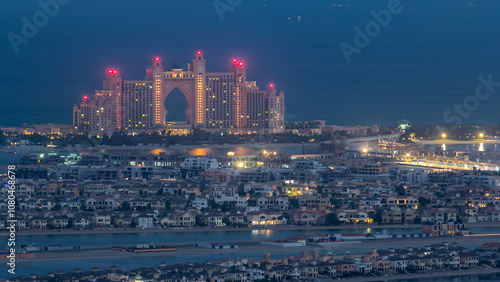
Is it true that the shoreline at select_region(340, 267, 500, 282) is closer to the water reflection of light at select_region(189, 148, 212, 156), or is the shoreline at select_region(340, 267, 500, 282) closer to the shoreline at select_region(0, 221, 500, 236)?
the shoreline at select_region(0, 221, 500, 236)

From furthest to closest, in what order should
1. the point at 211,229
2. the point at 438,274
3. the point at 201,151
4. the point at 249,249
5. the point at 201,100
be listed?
the point at 201,100
the point at 201,151
the point at 211,229
the point at 249,249
the point at 438,274

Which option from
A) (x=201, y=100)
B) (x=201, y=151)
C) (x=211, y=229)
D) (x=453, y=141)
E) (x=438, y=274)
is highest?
(x=201, y=100)

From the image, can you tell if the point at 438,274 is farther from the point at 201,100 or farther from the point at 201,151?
the point at 201,100


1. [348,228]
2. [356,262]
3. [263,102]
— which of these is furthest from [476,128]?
[356,262]

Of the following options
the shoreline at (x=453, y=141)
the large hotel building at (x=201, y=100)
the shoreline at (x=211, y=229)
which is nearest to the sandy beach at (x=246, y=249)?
the shoreline at (x=211, y=229)

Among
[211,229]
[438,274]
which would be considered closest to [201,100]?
[211,229]

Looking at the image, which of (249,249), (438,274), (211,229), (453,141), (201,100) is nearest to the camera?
(438,274)

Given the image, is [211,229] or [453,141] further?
[453,141]

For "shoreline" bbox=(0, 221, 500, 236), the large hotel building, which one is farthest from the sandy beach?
the large hotel building

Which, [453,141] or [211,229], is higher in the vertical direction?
[453,141]
